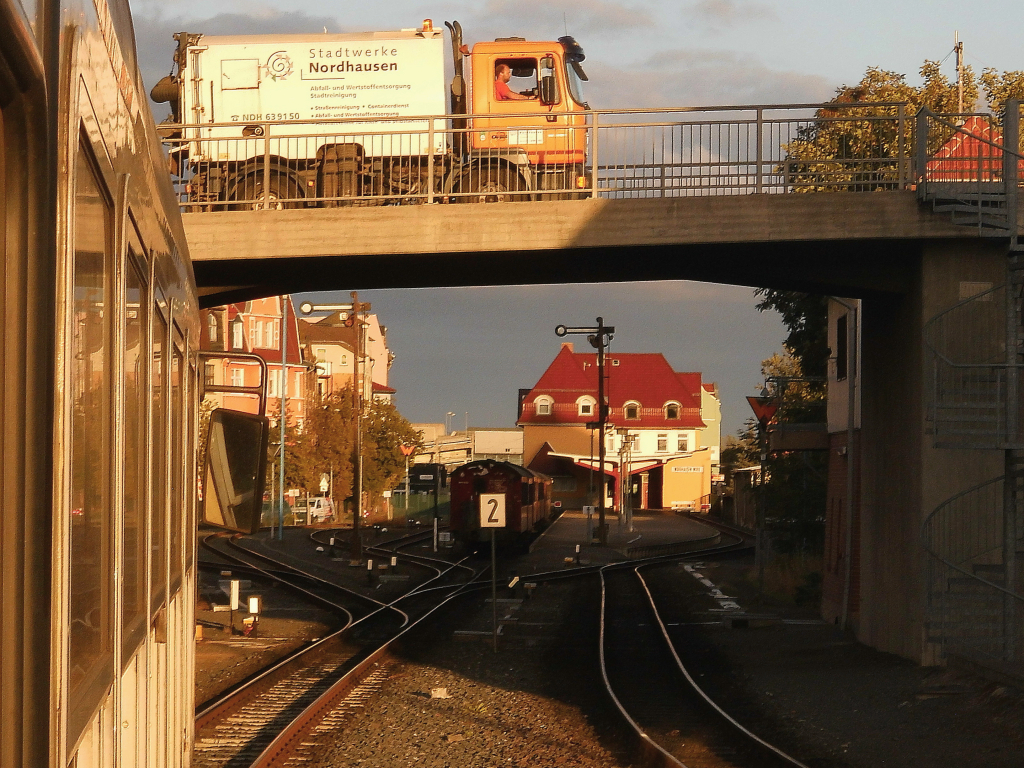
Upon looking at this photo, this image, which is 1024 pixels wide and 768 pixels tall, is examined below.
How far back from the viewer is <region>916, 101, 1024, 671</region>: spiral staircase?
13.8 metres

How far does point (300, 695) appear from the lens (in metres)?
13.2

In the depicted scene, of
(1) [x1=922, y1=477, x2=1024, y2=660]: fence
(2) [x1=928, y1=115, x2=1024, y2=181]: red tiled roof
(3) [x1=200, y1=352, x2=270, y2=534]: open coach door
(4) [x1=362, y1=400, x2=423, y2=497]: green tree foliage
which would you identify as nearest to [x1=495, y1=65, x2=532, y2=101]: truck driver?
(2) [x1=928, y1=115, x2=1024, y2=181]: red tiled roof

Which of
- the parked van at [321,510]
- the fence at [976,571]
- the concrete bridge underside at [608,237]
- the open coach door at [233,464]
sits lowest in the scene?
the parked van at [321,510]

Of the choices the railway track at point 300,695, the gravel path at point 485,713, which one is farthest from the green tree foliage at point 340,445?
the gravel path at point 485,713

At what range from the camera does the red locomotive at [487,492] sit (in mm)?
38000

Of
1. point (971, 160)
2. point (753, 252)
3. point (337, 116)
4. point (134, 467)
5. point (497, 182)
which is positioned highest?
point (337, 116)

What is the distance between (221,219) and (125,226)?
1268 centimetres

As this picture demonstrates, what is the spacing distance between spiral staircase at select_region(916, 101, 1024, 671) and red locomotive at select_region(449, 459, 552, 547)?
2374 cm

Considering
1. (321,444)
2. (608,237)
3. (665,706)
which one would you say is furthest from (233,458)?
(321,444)

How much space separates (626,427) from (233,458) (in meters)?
73.5

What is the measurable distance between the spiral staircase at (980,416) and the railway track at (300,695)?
22.7 feet

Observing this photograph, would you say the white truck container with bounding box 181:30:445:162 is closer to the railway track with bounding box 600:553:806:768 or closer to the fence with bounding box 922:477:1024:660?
the railway track with bounding box 600:553:806:768

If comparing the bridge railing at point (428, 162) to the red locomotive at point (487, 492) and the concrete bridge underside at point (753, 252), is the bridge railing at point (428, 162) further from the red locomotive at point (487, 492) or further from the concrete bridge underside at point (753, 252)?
the red locomotive at point (487, 492)

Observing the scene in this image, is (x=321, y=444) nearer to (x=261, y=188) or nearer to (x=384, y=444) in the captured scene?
(x=384, y=444)
